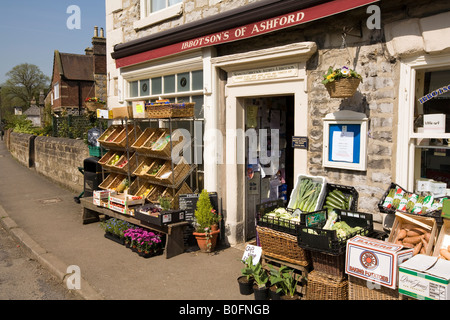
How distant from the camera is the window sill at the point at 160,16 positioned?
7203 mm

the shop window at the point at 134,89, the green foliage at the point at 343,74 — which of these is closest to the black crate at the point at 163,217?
the green foliage at the point at 343,74

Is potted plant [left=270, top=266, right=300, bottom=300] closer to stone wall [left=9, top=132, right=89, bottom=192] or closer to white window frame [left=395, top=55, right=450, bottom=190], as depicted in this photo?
white window frame [left=395, top=55, right=450, bottom=190]

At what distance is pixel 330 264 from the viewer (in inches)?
161

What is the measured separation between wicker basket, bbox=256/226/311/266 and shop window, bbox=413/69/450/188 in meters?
1.60

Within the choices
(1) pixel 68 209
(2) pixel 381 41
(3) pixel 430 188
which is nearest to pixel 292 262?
(3) pixel 430 188

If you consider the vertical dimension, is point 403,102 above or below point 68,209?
above

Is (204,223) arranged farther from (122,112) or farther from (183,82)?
(122,112)

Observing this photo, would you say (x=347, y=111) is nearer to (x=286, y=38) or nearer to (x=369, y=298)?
(x=286, y=38)

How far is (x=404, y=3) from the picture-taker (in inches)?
168

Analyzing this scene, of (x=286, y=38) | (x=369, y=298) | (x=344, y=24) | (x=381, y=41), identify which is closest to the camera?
(x=369, y=298)

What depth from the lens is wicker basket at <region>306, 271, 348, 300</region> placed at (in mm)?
4047

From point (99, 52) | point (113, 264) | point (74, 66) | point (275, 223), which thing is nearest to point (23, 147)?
point (99, 52)
